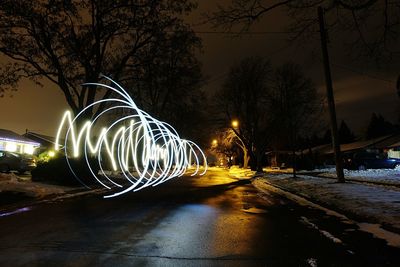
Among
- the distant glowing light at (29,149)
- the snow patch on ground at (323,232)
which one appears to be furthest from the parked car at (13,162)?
the distant glowing light at (29,149)

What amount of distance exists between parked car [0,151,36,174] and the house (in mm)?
18347

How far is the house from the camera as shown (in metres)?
54.0

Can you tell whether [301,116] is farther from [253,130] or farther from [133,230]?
[133,230]

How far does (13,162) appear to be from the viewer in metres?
33.6

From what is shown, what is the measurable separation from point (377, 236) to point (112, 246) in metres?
5.05

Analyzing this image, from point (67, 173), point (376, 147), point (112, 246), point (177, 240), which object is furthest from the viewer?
point (376, 147)

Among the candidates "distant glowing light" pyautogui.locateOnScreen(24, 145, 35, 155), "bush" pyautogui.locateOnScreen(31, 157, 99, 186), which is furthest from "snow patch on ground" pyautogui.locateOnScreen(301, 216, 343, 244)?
"distant glowing light" pyautogui.locateOnScreen(24, 145, 35, 155)

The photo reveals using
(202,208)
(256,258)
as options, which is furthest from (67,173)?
(256,258)

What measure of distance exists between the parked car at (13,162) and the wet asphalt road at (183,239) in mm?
21190

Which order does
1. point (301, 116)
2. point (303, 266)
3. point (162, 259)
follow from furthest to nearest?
point (301, 116)
point (162, 259)
point (303, 266)

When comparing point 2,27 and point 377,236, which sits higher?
point 2,27

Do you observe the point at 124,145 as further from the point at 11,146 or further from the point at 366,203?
the point at 11,146

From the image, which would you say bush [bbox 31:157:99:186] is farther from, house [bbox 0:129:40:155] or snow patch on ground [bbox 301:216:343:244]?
house [bbox 0:129:40:155]

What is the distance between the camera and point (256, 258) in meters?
7.05
